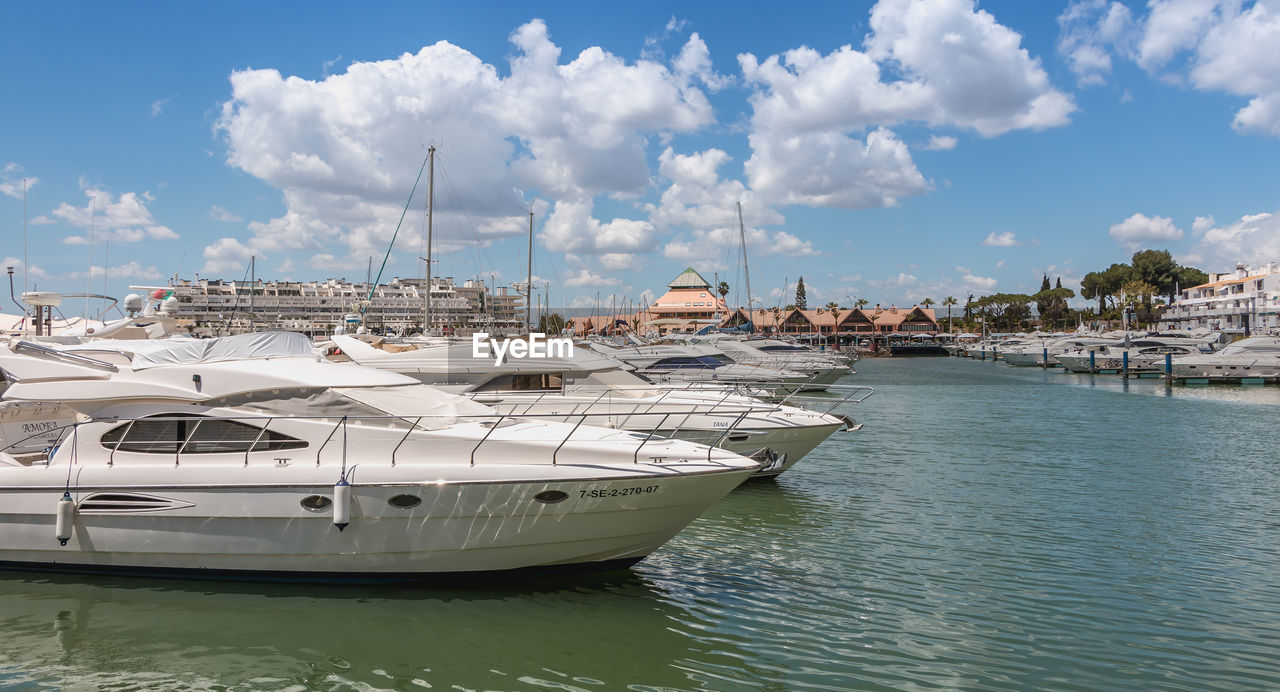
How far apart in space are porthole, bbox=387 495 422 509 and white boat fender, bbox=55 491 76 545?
347cm

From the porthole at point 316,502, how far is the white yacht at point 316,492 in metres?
0.01

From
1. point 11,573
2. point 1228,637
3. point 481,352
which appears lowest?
point 1228,637

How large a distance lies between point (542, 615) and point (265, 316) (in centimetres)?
17082

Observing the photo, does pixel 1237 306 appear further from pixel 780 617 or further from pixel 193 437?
pixel 193 437

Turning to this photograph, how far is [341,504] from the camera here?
25.2ft

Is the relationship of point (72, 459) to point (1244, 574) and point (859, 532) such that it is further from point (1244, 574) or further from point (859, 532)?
point (1244, 574)

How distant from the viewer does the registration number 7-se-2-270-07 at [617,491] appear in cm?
802

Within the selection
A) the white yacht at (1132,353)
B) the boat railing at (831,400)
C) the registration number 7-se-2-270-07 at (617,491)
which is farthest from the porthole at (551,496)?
Result: the white yacht at (1132,353)

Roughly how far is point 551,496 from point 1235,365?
53098 millimetres

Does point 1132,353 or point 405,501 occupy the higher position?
point 1132,353

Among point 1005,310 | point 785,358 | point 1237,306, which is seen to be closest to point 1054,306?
point 1005,310

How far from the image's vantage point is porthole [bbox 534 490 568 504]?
7.93 m

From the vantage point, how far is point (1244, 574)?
9555 mm

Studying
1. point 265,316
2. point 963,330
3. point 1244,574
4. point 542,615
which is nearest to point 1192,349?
point 1244,574
